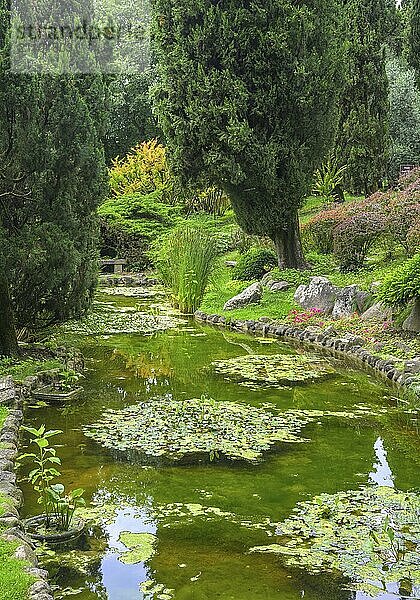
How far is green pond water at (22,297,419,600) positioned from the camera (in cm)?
388

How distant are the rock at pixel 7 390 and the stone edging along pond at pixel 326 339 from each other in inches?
155

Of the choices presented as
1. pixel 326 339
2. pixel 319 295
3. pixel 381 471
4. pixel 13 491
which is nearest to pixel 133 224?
pixel 319 295

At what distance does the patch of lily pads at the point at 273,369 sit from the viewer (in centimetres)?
859

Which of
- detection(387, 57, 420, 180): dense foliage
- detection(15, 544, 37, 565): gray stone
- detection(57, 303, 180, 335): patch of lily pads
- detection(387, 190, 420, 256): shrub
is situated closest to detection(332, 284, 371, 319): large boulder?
Result: detection(387, 190, 420, 256): shrub

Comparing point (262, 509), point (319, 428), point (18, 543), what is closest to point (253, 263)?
point (319, 428)

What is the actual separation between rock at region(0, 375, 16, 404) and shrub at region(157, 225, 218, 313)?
724cm

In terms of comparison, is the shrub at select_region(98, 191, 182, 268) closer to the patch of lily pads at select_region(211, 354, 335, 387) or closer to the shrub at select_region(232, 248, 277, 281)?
the shrub at select_region(232, 248, 277, 281)

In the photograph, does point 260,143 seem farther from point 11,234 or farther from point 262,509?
point 262,509

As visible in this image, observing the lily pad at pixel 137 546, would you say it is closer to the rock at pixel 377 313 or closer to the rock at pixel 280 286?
the rock at pixel 377 313

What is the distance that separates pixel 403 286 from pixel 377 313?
1.43 m

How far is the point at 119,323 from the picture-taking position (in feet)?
43.4

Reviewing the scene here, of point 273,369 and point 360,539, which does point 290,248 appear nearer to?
point 273,369

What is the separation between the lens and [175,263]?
14.7 meters

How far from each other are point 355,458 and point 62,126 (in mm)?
5121
